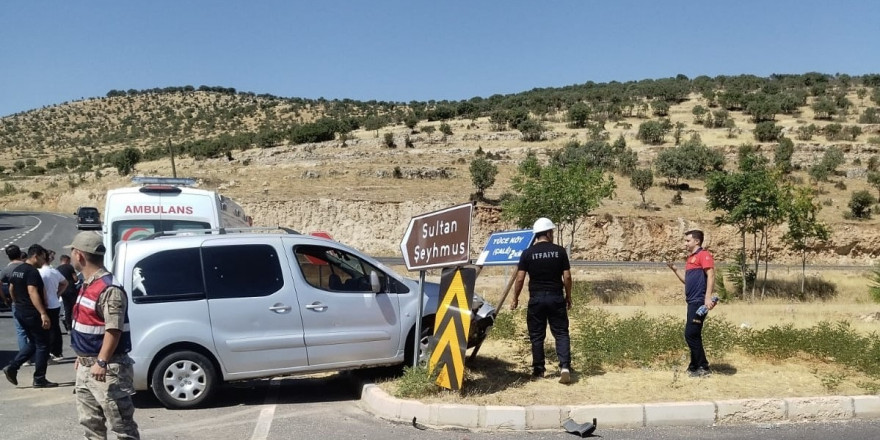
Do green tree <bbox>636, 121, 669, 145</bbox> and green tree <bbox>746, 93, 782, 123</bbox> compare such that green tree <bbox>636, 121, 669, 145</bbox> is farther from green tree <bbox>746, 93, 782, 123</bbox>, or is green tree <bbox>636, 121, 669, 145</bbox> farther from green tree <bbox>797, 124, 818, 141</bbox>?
green tree <bbox>746, 93, 782, 123</bbox>

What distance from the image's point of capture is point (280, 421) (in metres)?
7.15

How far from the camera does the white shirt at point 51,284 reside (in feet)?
31.2

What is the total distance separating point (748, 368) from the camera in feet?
28.2

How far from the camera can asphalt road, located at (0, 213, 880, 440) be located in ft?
21.4

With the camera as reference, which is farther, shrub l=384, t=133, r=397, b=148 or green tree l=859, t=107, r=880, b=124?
green tree l=859, t=107, r=880, b=124

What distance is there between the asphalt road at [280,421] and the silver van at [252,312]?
16.2 inches

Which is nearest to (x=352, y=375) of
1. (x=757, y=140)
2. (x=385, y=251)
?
(x=385, y=251)

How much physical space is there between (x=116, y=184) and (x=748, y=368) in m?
55.6

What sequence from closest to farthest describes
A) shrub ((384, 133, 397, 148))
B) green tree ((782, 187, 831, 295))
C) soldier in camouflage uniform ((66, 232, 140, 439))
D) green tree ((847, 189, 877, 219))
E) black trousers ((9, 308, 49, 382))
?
soldier in camouflage uniform ((66, 232, 140, 439)) < black trousers ((9, 308, 49, 382)) < green tree ((782, 187, 831, 295)) < green tree ((847, 189, 877, 219)) < shrub ((384, 133, 397, 148))

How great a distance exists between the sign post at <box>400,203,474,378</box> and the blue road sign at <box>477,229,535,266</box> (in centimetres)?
201

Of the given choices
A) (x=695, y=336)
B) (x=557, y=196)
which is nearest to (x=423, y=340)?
(x=695, y=336)

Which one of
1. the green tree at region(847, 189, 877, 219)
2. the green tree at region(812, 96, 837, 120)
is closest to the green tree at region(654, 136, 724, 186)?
the green tree at region(847, 189, 877, 219)

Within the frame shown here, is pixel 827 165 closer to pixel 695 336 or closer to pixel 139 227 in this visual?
pixel 695 336

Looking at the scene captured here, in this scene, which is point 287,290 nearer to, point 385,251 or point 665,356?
point 665,356
